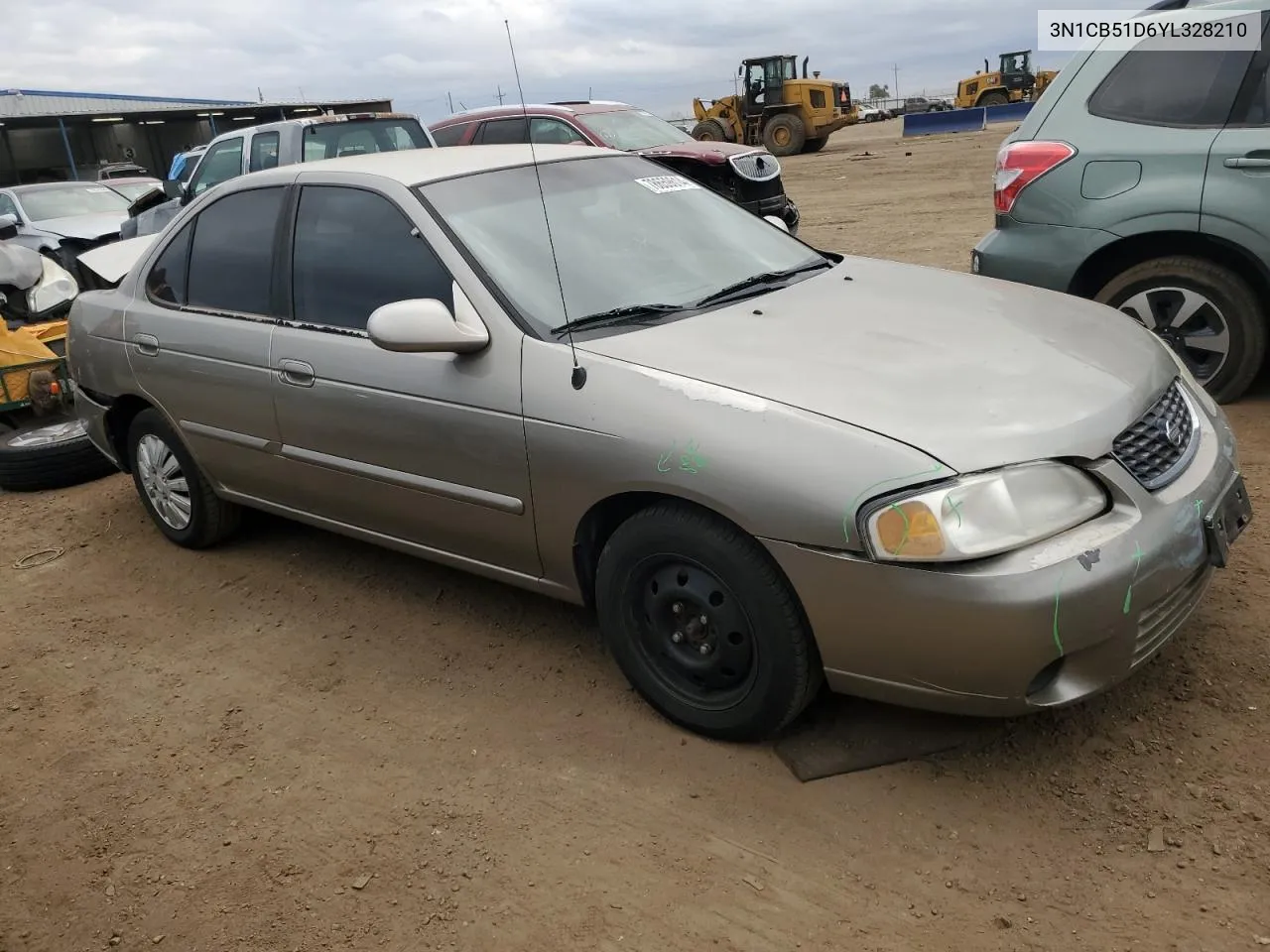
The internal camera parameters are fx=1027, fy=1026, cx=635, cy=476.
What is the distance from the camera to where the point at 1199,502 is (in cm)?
263

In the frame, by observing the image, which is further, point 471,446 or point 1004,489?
point 471,446

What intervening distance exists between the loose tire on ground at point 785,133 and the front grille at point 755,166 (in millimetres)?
16862

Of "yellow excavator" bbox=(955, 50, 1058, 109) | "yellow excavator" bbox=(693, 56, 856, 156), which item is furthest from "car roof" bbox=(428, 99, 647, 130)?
"yellow excavator" bbox=(955, 50, 1058, 109)

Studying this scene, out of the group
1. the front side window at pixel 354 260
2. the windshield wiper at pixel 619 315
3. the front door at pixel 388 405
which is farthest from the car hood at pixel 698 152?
the windshield wiper at pixel 619 315

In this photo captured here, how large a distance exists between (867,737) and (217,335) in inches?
113

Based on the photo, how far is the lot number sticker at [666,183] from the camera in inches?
154

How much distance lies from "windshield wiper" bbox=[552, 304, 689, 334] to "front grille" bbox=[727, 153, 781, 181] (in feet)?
27.0

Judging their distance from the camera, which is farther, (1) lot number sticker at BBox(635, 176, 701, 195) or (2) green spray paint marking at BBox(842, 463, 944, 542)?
(1) lot number sticker at BBox(635, 176, 701, 195)

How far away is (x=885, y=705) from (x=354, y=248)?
2.35 metres

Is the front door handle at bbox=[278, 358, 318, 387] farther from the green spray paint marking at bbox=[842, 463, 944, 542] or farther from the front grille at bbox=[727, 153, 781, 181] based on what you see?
the front grille at bbox=[727, 153, 781, 181]

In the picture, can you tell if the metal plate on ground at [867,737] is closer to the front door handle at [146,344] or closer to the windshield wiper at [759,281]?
the windshield wiper at [759,281]

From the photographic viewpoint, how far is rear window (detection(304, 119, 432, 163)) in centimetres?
985

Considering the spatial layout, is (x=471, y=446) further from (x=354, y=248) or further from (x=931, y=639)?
(x=931, y=639)

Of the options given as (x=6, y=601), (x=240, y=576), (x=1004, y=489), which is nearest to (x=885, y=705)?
(x=1004, y=489)
